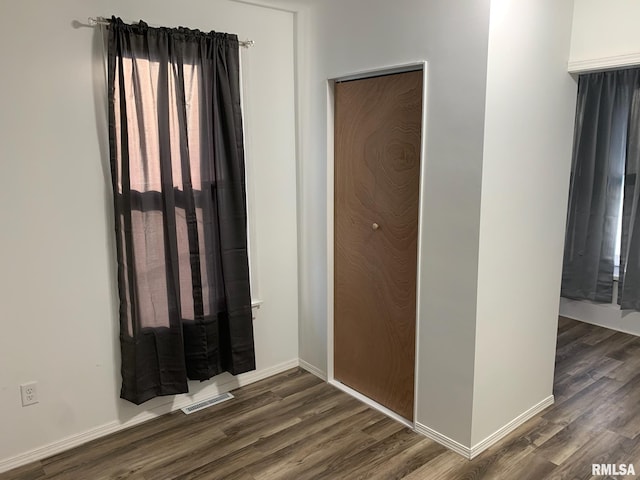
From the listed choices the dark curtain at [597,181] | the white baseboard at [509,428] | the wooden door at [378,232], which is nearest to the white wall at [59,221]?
the wooden door at [378,232]

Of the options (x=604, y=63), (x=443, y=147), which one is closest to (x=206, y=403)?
(x=443, y=147)

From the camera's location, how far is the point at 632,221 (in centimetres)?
394

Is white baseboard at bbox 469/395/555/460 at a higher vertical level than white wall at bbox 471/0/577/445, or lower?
lower

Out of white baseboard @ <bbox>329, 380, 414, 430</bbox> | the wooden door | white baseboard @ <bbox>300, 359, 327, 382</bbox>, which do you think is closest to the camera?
the wooden door

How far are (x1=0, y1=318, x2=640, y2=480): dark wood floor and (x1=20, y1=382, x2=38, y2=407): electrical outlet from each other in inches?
12.5

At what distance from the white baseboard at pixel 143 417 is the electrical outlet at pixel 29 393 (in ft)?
0.84

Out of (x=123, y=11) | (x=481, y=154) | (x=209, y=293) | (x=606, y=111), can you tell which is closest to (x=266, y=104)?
(x=123, y=11)

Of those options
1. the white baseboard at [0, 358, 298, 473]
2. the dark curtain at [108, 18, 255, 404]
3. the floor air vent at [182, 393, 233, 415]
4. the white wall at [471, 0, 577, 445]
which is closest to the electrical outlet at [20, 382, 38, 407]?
the white baseboard at [0, 358, 298, 473]

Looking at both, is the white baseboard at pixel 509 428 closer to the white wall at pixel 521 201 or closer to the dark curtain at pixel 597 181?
the white wall at pixel 521 201

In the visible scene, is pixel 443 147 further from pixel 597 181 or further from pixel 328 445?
pixel 597 181

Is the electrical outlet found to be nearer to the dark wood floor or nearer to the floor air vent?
the dark wood floor

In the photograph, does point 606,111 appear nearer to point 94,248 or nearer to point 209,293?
point 209,293

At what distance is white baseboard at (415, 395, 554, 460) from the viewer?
2493 mm

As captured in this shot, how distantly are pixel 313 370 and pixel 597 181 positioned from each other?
2.85 metres
